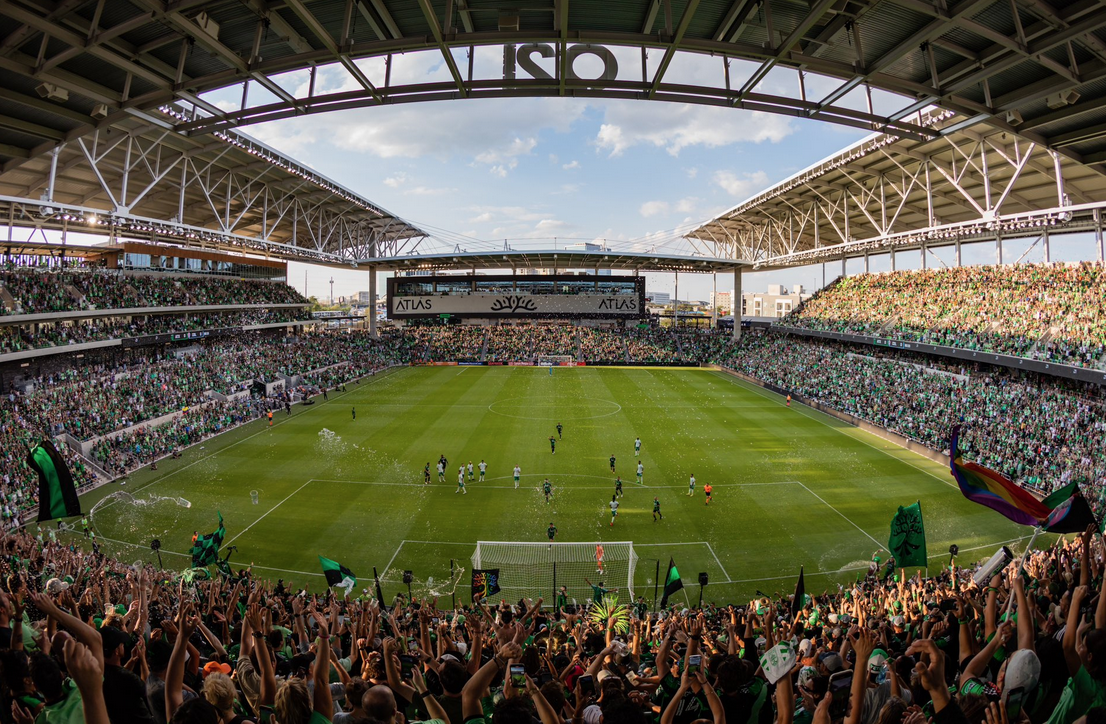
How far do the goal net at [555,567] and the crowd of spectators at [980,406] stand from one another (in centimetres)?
1907

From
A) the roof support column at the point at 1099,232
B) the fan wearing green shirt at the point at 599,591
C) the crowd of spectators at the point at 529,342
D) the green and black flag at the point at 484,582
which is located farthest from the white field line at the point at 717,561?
the crowd of spectators at the point at 529,342

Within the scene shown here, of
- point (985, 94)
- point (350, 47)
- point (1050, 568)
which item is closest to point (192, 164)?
point (350, 47)

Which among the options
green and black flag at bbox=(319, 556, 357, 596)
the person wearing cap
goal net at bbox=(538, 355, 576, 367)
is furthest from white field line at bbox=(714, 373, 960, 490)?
the person wearing cap

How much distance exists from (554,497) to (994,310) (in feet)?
117

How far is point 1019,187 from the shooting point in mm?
39719

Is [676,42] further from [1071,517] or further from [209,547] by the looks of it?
[209,547]

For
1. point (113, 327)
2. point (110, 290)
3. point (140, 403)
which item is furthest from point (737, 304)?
point (110, 290)

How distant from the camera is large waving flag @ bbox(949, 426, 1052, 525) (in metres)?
10.9

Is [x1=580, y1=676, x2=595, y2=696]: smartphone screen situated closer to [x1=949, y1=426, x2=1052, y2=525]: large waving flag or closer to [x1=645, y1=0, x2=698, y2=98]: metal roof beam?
[x1=645, y1=0, x2=698, y2=98]: metal roof beam

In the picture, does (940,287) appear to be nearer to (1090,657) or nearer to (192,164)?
(1090,657)

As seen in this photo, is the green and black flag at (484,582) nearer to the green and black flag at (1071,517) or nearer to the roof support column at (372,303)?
the green and black flag at (1071,517)

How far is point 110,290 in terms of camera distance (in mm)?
40125

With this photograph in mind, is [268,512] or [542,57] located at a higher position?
[542,57]

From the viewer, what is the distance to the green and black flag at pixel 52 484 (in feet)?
38.5
